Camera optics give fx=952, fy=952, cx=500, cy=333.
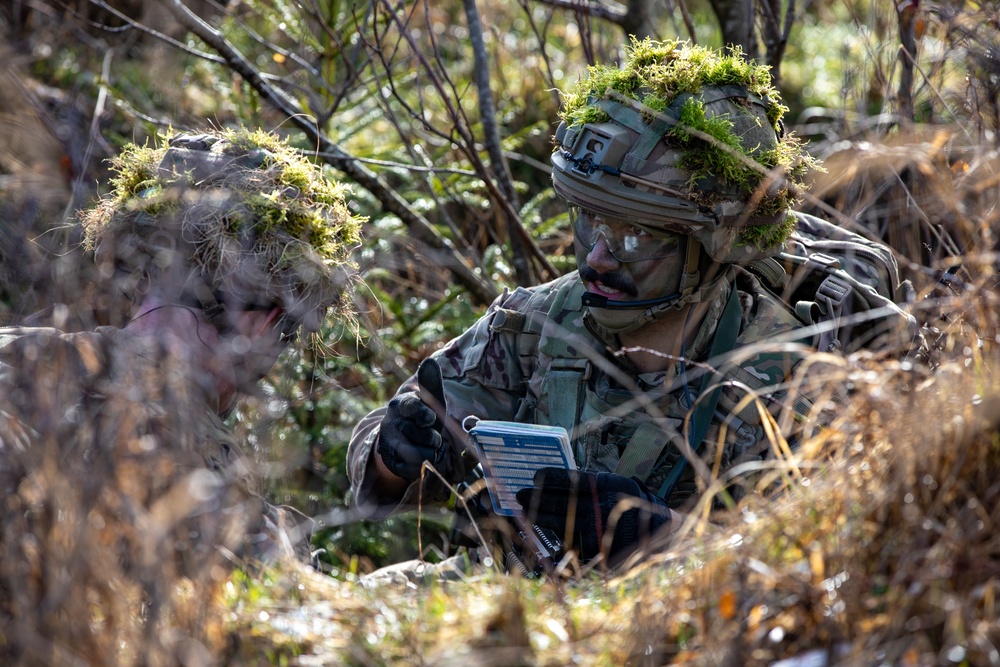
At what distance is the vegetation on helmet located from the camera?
3.36 metres

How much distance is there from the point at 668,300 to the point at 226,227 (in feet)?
5.28

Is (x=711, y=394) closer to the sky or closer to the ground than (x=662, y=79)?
closer to the ground

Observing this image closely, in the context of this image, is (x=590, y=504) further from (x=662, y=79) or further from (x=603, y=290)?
(x=662, y=79)

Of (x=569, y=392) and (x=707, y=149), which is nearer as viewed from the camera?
(x=707, y=149)

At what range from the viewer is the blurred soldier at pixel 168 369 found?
176 cm

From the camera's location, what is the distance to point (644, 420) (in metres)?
3.62

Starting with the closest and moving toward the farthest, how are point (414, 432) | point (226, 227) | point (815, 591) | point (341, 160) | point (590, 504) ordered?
point (815, 591), point (226, 227), point (590, 504), point (414, 432), point (341, 160)

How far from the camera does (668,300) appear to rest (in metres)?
3.57

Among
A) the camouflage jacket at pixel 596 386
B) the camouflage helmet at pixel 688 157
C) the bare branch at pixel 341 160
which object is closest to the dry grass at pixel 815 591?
the camouflage jacket at pixel 596 386

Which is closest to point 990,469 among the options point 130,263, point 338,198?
point 338,198

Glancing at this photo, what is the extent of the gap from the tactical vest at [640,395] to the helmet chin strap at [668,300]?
0.50 feet

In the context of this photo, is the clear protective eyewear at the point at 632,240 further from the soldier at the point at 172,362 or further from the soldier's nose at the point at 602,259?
the soldier at the point at 172,362

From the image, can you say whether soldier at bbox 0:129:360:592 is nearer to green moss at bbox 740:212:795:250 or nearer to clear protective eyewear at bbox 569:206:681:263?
clear protective eyewear at bbox 569:206:681:263

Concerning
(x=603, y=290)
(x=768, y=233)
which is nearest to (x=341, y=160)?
(x=603, y=290)
